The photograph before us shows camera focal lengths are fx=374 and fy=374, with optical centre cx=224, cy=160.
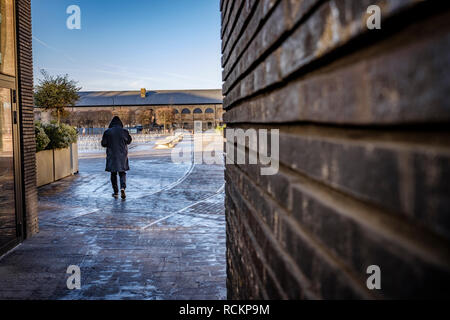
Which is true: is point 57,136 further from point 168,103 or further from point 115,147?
point 168,103

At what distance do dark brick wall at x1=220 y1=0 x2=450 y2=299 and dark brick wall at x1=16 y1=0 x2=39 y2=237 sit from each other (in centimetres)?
558

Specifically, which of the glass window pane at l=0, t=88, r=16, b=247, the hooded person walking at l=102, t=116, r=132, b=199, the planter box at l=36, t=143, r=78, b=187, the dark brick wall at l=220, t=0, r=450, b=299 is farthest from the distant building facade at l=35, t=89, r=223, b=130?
the dark brick wall at l=220, t=0, r=450, b=299

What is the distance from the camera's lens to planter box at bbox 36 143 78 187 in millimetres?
11141

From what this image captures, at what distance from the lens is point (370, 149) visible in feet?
2.04

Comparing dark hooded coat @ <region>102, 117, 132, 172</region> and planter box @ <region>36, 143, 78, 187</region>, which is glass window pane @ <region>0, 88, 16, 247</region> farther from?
planter box @ <region>36, 143, 78, 187</region>

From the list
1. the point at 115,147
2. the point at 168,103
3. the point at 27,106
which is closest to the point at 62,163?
the point at 115,147

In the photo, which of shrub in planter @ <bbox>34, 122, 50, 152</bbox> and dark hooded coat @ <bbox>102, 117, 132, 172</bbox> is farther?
shrub in planter @ <bbox>34, 122, 50, 152</bbox>

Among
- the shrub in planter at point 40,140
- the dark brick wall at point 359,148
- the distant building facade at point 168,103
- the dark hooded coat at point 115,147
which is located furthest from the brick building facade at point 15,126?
the distant building facade at point 168,103

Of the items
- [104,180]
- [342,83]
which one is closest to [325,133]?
[342,83]

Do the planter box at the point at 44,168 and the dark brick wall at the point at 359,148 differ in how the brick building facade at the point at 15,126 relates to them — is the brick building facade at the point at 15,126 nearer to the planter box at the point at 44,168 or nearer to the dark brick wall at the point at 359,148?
the dark brick wall at the point at 359,148

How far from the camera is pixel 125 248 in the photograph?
5414 millimetres

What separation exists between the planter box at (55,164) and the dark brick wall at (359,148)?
36.9ft

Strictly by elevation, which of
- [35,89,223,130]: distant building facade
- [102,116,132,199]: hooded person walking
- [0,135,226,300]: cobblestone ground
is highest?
[35,89,223,130]: distant building facade
